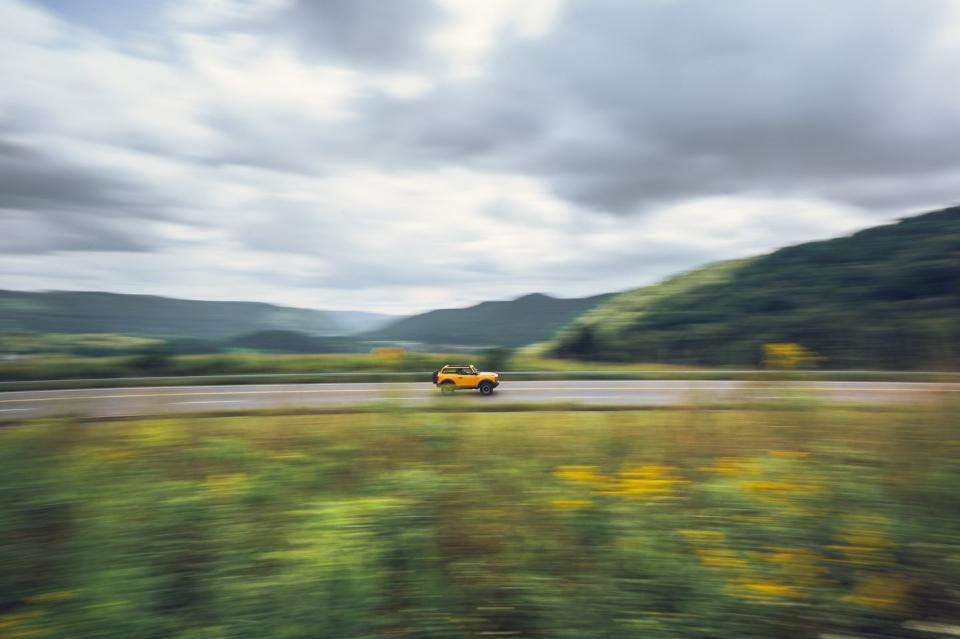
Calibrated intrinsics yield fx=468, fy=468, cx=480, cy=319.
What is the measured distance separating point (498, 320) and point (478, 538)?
66.2 meters

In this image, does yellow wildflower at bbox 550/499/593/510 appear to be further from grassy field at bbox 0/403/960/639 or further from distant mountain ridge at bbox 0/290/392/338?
distant mountain ridge at bbox 0/290/392/338

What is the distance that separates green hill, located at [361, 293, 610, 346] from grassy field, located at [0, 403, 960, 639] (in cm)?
3593

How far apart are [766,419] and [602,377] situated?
20119mm

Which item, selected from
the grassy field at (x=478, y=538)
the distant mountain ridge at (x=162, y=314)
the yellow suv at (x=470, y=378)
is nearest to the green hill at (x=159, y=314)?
the distant mountain ridge at (x=162, y=314)

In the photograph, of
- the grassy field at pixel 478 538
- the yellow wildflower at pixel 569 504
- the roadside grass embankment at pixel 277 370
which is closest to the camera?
the grassy field at pixel 478 538

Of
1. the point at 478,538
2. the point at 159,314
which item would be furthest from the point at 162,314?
the point at 478,538

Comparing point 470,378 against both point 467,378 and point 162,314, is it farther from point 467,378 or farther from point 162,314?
point 162,314

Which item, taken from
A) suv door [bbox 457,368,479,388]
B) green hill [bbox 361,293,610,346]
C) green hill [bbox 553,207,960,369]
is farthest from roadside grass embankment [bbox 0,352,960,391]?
green hill [bbox 361,293,610,346]

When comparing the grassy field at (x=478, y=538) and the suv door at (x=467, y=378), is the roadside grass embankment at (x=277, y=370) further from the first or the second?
the grassy field at (x=478, y=538)

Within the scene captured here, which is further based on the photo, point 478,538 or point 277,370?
point 277,370

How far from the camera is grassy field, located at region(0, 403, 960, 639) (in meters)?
2.71

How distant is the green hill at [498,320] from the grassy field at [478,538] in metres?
35.9

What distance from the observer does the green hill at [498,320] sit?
51.8 meters

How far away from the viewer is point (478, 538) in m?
3.27
